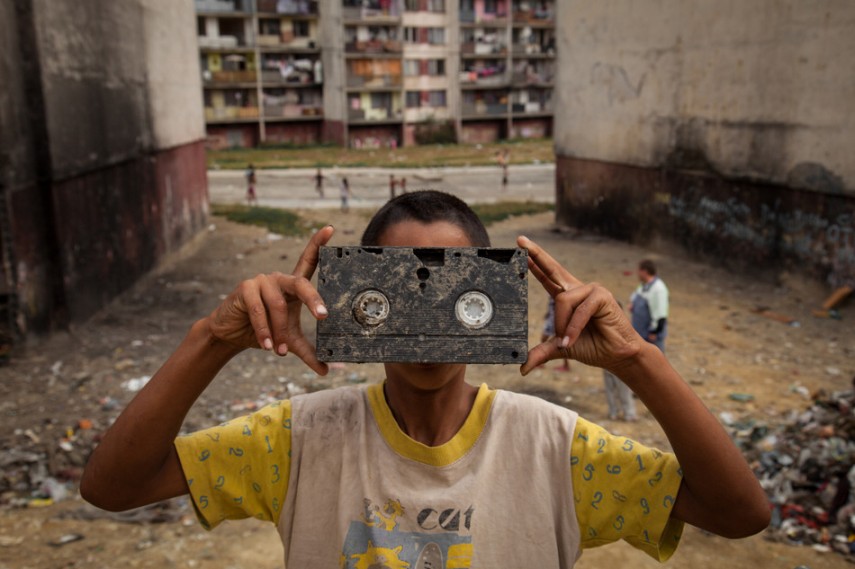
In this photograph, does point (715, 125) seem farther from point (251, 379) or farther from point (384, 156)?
point (384, 156)

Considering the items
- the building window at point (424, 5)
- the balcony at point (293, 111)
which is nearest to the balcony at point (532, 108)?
the building window at point (424, 5)

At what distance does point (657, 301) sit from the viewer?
631cm

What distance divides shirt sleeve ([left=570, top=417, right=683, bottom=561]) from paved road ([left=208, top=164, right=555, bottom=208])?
20163 millimetres

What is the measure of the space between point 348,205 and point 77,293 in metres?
12.8

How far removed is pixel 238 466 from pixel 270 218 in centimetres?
1733

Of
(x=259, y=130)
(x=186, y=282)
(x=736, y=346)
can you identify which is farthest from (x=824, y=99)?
(x=259, y=130)

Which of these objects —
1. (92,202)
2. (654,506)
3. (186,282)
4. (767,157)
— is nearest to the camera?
(654,506)

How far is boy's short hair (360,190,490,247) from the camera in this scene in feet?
5.78

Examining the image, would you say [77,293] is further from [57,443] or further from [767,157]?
[767,157]

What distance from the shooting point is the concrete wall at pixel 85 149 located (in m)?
8.09

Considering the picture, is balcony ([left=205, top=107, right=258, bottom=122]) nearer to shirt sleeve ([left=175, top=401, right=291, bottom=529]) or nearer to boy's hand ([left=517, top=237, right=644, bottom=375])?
shirt sleeve ([left=175, top=401, right=291, bottom=529])

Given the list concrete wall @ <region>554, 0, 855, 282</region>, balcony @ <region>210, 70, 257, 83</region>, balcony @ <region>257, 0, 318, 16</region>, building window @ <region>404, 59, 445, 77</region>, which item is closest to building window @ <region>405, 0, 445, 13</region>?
building window @ <region>404, 59, 445, 77</region>

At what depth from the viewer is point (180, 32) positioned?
15.2m

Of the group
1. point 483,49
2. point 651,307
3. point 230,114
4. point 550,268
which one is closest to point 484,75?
point 483,49
